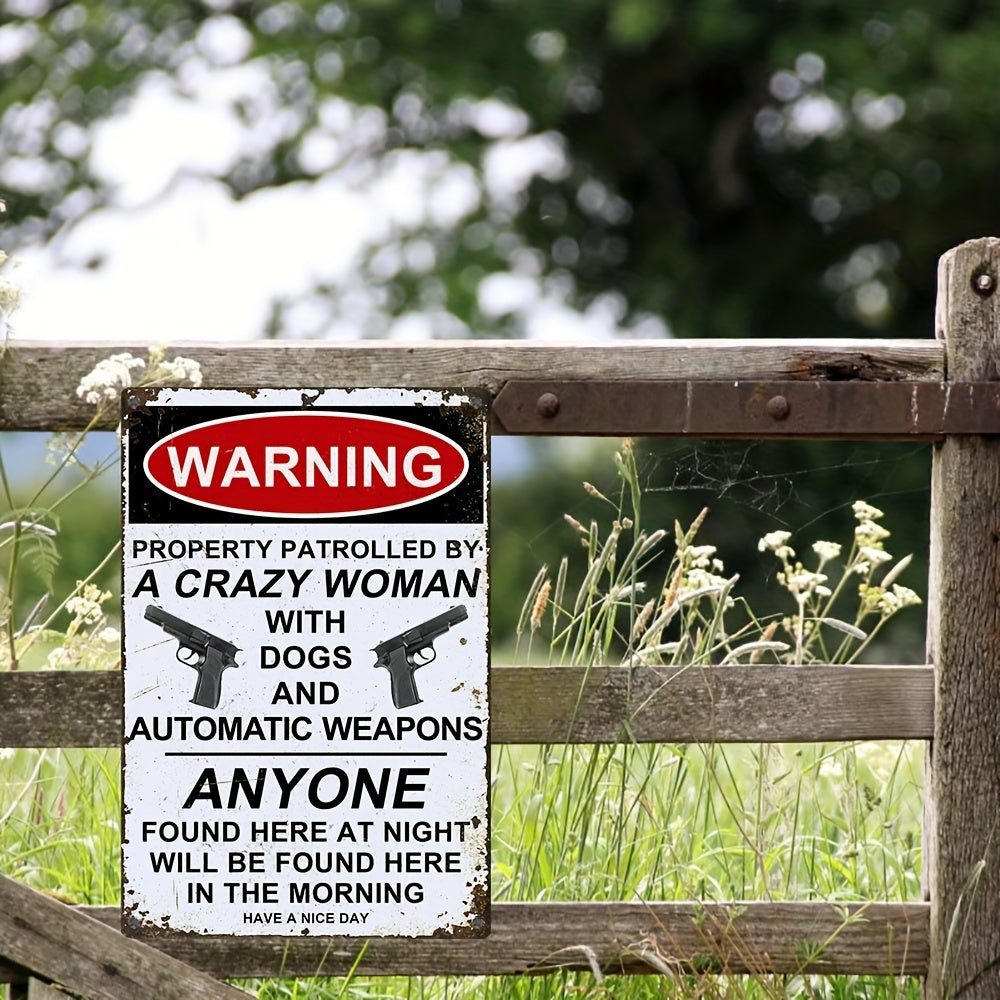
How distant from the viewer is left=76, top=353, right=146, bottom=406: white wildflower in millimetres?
2391

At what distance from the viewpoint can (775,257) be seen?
40.4 feet

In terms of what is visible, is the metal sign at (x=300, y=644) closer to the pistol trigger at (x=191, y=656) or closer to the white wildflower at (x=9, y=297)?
the pistol trigger at (x=191, y=656)

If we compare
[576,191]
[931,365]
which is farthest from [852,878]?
[576,191]

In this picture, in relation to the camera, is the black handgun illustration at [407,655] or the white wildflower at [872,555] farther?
the white wildflower at [872,555]

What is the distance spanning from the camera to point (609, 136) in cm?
1249

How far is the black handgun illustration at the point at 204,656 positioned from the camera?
2307 millimetres

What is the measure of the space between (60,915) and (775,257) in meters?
10.9

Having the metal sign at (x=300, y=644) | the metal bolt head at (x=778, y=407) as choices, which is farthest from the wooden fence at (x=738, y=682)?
the metal sign at (x=300, y=644)

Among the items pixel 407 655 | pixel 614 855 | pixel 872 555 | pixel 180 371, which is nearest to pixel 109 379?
pixel 180 371

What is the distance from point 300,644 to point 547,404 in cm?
61

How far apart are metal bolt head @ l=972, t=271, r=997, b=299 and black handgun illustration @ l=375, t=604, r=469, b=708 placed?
1168mm

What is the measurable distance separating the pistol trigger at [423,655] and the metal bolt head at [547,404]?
19.0 inches

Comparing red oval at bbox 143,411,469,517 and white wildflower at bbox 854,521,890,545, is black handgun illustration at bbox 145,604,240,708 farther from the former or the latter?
white wildflower at bbox 854,521,890,545

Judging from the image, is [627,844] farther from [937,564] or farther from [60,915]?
[60,915]
